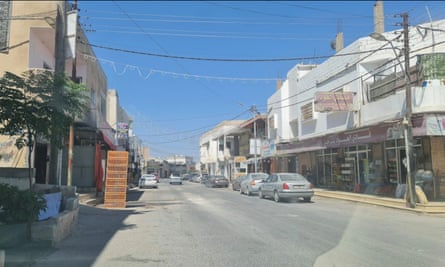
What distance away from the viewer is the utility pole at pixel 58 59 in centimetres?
1295

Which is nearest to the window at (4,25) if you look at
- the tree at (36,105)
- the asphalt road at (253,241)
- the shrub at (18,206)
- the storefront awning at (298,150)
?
the asphalt road at (253,241)

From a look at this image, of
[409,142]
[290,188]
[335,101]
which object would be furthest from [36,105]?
[335,101]

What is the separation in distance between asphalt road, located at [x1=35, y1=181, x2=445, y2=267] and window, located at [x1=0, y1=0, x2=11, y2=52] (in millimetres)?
7849

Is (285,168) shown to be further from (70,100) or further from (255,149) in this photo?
(70,100)

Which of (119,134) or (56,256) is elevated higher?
(119,134)

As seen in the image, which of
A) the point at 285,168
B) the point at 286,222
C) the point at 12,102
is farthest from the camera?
the point at 285,168

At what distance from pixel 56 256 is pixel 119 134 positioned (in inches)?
1435

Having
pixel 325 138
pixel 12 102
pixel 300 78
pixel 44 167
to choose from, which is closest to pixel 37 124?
pixel 12 102

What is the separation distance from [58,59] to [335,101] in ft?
52.8

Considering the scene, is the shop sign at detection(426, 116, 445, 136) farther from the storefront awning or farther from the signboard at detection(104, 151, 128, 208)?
the signboard at detection(104, 151, 128, 208)

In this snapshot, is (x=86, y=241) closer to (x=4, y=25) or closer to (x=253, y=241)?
(x=253, y=241)

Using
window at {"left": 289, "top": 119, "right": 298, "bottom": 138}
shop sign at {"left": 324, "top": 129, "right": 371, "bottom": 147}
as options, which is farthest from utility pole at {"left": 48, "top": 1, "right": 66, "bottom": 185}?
window at {"left": 289, "top": 119, "right": 298, "bottom": 138}

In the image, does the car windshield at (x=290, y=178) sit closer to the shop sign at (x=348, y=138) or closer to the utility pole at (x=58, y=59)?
the shop sign at (x=348, y=138)

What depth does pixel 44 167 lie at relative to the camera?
20906 millimetres
